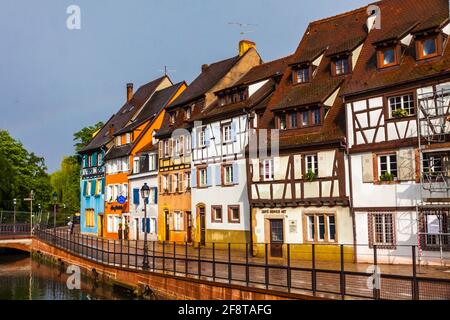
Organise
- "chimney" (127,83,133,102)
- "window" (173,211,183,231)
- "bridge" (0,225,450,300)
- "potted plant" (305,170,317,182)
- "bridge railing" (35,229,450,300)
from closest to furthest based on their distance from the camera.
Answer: "bridge railing" (35,229,450,300)
"bridge" (0,225,450,300)
"potted plant" (305,170,317,182)
"window" (173,211,183,231)
"chimney" (127,83,133,102)

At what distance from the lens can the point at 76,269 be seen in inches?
1299

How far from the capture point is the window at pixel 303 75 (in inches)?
1081

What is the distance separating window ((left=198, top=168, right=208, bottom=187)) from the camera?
3297 centimetres

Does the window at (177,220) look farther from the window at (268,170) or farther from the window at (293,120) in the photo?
the window at (293,120)

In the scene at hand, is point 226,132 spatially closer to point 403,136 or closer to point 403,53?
point 403,53

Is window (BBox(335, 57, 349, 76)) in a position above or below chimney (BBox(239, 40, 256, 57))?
below

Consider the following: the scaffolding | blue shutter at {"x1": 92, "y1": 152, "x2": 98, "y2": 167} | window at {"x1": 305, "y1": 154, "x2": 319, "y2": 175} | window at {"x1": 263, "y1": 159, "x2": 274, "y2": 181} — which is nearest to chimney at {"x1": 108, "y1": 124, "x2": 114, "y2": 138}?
blue shutter at {"x1": 92, "y1": 152, "x2": 98, "y2": 167}

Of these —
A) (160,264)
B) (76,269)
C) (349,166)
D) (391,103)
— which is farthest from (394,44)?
(76,269)

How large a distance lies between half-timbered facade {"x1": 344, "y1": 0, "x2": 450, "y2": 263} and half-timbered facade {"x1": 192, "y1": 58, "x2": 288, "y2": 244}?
24.8ft

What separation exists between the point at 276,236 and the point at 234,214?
4.72 m

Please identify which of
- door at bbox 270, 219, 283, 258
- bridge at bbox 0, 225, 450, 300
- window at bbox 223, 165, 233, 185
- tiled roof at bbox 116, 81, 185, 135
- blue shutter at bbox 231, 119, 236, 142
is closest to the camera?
bridge at bbox 0, 225, 450, 300

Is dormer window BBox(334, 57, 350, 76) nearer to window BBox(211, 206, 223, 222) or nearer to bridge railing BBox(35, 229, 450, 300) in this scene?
bridge railing BBox(35, 229, 450, 300)

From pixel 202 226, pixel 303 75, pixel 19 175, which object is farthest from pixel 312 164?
pixel 19 175
